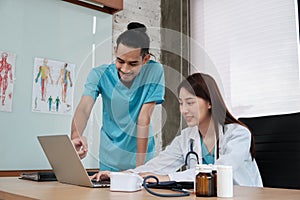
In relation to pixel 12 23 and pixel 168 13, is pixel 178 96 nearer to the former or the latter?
pixel 12 23

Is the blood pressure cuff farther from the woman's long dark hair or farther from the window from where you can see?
the window

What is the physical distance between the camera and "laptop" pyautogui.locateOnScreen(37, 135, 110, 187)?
3.87 feet

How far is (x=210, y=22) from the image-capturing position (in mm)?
3033

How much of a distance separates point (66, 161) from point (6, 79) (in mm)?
1094

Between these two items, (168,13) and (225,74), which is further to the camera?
(168,13)

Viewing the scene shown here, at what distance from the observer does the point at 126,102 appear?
1646 mm

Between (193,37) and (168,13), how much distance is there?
0.28 metres

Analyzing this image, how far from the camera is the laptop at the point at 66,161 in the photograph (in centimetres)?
118

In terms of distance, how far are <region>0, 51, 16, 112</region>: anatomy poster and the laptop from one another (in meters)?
0.89

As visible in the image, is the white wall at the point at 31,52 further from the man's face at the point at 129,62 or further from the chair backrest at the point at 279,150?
the chair backrest at the point at 279,150

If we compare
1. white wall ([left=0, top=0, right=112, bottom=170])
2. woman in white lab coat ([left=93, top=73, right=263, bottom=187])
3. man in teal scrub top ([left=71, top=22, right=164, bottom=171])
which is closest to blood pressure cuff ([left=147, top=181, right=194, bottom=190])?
woman in white lab coat ([left=93, top=73, right=263, bottom=187])

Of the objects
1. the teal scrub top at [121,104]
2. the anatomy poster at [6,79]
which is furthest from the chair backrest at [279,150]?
the anatomy poster at [6,79]

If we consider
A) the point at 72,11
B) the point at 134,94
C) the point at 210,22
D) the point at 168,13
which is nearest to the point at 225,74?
the point at 210,22

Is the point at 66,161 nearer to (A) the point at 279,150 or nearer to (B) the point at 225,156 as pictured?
(B) the point at 225,156
